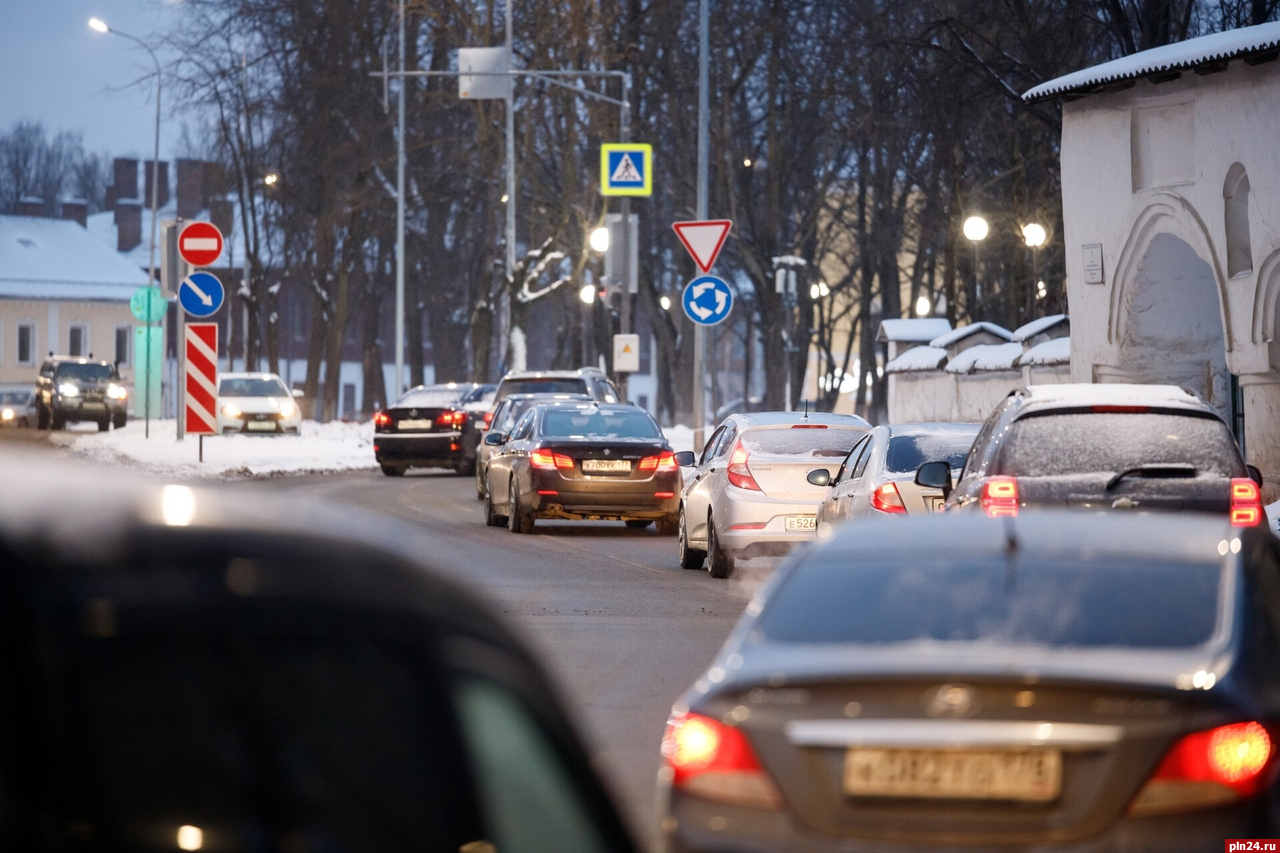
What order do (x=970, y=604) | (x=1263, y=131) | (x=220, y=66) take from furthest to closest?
(x=220, y=66)
(x=1263, y=131)
(x=970, y=604)

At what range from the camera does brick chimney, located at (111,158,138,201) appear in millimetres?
109812

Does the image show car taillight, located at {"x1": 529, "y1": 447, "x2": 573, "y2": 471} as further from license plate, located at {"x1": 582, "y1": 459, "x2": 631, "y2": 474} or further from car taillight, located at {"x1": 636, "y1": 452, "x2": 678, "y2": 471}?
car taillight, located at {"x1": 636, "y1": 452, "x2": 678, "y2": 471}

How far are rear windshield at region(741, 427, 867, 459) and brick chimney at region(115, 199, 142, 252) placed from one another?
90.8m

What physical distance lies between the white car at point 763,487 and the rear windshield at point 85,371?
38.3 metres

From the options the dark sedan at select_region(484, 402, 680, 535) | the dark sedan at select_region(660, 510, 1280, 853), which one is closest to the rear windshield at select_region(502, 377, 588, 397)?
the dark sedan at select_region(484, 402, 680, 535)

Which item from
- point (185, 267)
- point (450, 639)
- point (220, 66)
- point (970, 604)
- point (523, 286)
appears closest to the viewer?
point (450, 639)

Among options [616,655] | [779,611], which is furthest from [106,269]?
[779,611]

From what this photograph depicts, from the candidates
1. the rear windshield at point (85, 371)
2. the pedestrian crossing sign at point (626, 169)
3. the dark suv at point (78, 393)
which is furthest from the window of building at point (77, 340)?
the pedestrian crossing sign at point (626, 169)

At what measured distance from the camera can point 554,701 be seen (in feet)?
8.13

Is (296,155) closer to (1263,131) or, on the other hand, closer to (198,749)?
(1263,131)

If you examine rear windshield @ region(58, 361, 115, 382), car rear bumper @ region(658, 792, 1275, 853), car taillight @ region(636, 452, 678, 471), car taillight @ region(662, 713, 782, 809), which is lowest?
car rear bumper @ region(658, 792, 1275, 853)

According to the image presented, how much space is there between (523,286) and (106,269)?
4605cm

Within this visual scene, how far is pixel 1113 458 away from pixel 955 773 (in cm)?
598

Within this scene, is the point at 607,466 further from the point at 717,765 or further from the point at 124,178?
the point at 124,178
